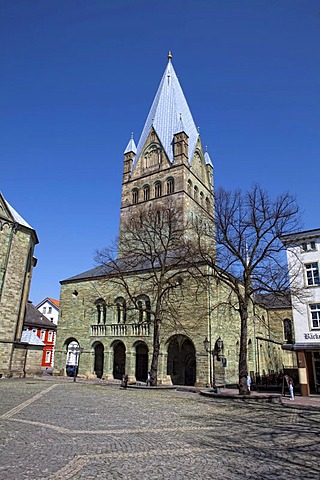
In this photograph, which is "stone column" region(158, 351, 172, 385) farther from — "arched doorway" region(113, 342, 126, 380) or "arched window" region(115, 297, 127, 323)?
"arched doorway" region(113, 342, 126, 380)

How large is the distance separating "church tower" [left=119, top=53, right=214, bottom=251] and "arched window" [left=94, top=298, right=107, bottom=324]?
11.8 metres

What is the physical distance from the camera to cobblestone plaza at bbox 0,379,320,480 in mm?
5582

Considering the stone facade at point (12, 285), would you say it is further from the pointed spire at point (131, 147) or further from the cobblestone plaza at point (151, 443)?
the pointed spire at point (131, 147)

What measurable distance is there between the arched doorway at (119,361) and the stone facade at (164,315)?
0.09 m

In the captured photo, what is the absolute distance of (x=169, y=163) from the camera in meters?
47.6

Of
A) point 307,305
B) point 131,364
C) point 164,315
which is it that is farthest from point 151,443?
point 131,364

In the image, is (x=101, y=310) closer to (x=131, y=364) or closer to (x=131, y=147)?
(x=131, y=364)

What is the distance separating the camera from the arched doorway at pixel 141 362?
31875mm

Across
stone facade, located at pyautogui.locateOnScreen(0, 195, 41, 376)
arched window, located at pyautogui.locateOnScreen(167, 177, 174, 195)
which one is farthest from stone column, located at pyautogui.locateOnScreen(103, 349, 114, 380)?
arched window, located at pyautogui.locateOnScreen(167, 177, 174, 195)

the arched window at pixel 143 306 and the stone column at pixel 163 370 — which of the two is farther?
the arched window at pixel 143 306

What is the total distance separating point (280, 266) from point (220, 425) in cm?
1076

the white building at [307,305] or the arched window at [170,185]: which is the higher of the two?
the arched window at [170,185]

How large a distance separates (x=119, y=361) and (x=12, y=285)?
13006 mm

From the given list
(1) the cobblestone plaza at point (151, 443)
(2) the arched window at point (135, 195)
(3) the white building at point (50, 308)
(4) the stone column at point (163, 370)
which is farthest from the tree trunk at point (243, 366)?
(3) the white building at point (50, 308)
